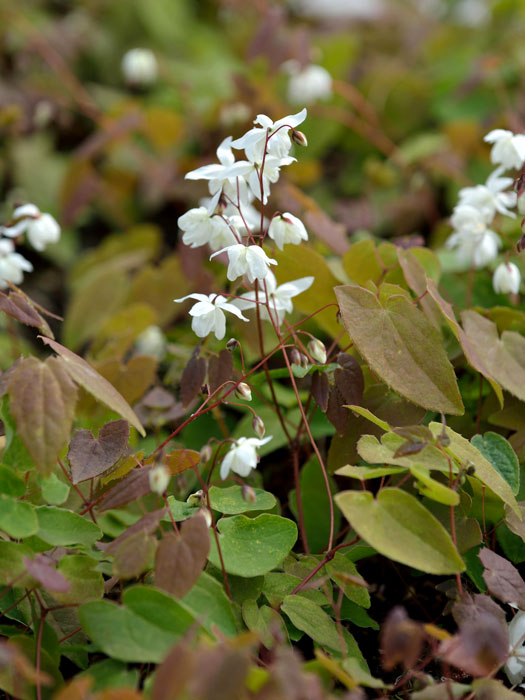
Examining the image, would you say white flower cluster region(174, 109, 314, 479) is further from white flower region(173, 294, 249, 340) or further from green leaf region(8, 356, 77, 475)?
green leaf region(8, 356, 77, 475)

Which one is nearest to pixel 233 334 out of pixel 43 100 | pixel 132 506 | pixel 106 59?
pixel 132 506

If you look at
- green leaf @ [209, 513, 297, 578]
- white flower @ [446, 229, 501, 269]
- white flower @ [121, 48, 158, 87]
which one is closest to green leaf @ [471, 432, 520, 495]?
green leaf @ [209, 513, 297, 578]

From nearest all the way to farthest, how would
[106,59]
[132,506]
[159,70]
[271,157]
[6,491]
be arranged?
[6,491]
[271,157]
[132,506]
[159,70]
[106,59]

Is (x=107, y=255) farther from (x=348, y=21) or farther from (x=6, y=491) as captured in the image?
(x=348, y=21)

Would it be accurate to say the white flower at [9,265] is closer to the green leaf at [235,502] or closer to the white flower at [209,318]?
the white flower at [209,318]

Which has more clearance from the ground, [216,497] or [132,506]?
[216,497]

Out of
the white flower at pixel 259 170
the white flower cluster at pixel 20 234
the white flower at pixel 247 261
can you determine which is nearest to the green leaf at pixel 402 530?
the white flower at pixel 247 261

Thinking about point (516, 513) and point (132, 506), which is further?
point (132, 506)

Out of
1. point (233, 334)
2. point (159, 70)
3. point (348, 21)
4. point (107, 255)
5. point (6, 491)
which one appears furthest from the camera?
point (348, 21)
